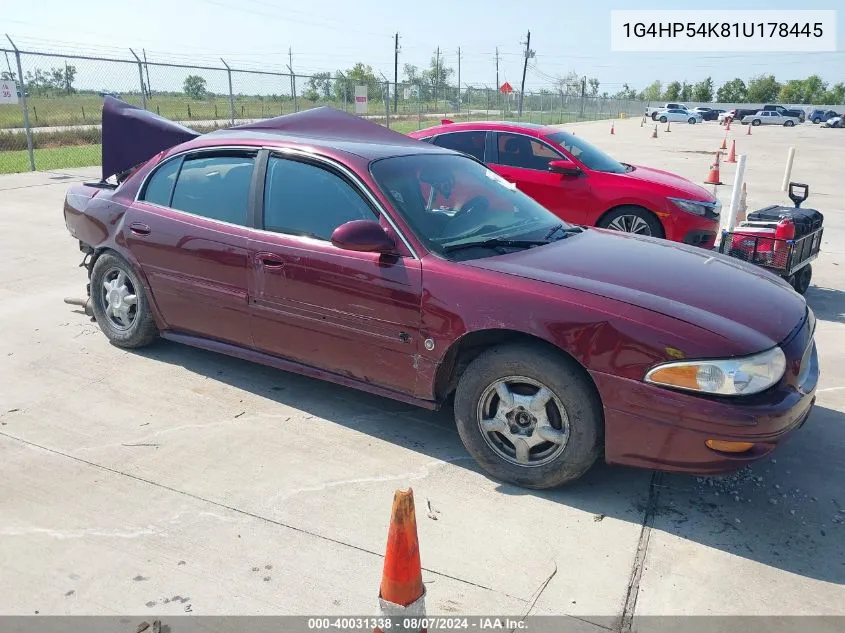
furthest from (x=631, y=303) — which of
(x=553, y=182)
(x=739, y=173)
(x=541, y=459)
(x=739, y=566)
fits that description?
(x=553, y=182)

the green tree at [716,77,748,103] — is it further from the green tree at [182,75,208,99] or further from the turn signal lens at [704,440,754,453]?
the turn signal lens at [704,440,754,453]

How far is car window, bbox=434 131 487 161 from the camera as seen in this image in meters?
8.66

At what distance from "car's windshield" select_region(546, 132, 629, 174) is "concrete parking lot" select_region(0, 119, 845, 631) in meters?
4.00

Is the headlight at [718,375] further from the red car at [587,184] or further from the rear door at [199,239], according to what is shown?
the red car at [587,184]

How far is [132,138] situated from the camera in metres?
5.62

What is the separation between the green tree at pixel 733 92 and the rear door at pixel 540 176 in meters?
106

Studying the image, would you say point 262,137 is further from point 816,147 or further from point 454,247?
point 816,147

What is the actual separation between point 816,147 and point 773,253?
92.5ft

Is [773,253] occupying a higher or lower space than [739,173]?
lower

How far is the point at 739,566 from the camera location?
9.78 ft

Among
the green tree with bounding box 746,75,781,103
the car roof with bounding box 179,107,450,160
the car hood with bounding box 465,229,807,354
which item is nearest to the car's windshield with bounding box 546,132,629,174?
the car roof with bounding box 179,107,450,160

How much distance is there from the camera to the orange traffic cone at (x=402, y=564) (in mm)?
2098

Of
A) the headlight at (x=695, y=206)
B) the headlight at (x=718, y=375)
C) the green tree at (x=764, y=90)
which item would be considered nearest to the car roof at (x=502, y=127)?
the headlight at (x=695, y=206)

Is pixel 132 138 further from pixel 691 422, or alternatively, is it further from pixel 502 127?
pixel 691 422
